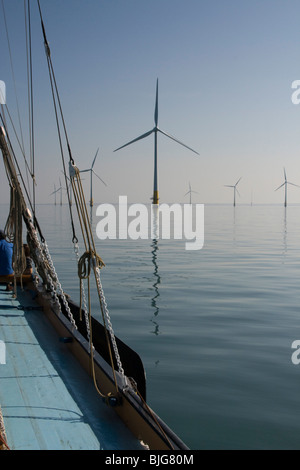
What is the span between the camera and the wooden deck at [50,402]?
427cm

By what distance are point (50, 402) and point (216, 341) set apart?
521cm

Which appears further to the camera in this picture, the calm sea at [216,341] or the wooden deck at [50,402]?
the calm sea at [216,341]

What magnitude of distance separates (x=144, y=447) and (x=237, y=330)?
664 centimetres

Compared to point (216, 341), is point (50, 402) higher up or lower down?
higher up

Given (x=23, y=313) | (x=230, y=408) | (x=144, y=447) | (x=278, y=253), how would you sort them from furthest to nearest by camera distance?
1. (x=278, y=253)
2. (x=23, y=313)
3. (x=230, y=408)
4. (x=144, y=447)

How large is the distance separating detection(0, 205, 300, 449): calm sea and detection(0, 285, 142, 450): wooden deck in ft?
4.98

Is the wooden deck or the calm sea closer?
the wooden deck

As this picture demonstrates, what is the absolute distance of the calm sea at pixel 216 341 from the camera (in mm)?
6121

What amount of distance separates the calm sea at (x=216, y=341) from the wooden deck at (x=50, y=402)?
59.7 inches

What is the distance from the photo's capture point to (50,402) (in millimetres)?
5070

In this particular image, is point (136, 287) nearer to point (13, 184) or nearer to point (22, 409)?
point (13, 184)

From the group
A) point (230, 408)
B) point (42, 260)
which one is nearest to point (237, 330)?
point (230, 408)

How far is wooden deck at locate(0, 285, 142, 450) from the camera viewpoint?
4.27 metres

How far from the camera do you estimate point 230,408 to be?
6543mm
